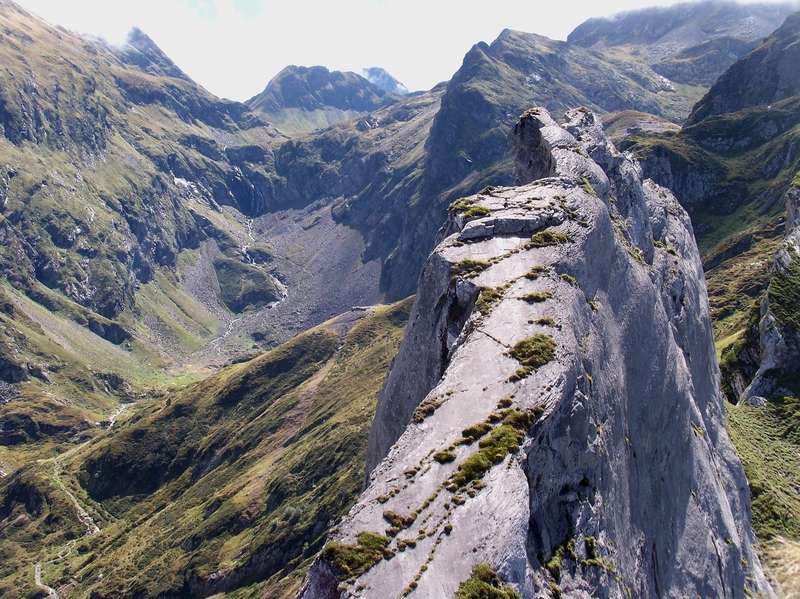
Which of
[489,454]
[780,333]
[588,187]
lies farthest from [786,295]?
[489,454]

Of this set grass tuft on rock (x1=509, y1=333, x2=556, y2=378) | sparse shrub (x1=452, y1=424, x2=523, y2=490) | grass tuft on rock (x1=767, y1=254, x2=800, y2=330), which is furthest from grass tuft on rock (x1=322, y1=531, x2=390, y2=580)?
grass tuft on rock (x1=767, y1=254, x2=800, y2=330)

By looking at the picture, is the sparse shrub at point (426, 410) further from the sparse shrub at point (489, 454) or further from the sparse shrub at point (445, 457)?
the sparse shrub at point (489, 454)

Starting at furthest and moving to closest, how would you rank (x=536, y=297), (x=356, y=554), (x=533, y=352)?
(x=536, y=297) → (x=533, y=352) → (x=356, y=554)

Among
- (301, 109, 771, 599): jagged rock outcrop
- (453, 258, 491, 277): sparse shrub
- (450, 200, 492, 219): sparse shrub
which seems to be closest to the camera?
(301, 109, 771, 599): jagged rock outcrop

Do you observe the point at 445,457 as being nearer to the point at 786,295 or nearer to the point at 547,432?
the point at 547,432

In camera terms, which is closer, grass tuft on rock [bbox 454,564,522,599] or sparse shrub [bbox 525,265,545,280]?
grass tuft on rock [bbox 454,564,522,599]

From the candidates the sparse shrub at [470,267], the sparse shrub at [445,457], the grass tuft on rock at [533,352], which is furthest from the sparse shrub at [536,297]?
the sparse shrub at [445,457]

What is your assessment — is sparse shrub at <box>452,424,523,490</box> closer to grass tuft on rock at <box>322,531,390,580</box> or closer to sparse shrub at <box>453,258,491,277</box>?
grass tuft on rock at <box>322,531,390,580</box>
